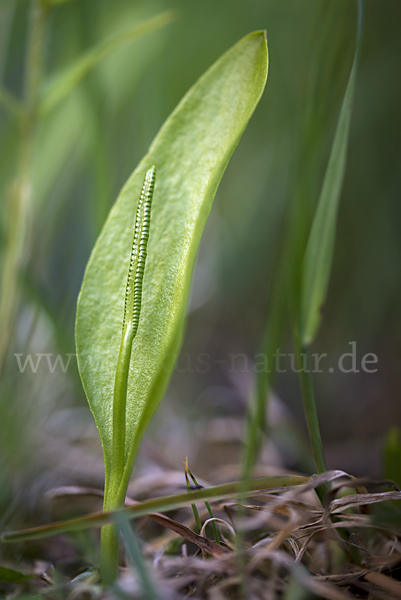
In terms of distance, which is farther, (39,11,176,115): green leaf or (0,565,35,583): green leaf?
(39,11,176,115): green leaf

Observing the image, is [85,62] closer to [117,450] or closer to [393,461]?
[117,450]

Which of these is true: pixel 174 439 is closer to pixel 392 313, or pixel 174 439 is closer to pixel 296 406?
pixel 296 406

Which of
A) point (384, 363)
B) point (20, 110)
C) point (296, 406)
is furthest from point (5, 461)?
point (384, 363)

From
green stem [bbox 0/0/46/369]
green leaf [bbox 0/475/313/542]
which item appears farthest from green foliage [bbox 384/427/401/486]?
green stem [bbox 0/0/46/369]

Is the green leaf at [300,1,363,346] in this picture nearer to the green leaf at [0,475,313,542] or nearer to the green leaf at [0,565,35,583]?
the green leaf at [0,475,313,542]

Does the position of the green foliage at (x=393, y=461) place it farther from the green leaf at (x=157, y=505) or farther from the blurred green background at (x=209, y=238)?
the blurred green background at (x=209, y=238)

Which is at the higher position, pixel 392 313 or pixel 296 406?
pixel 392 313

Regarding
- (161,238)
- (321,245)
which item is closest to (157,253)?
(161,238)

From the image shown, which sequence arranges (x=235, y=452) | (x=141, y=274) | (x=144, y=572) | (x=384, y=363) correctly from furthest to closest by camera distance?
1. (x=384, y=363)
2. (x=235, y=452)
3. (x=141, y=274)
4. (x=144, y=572)
